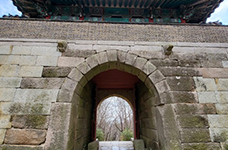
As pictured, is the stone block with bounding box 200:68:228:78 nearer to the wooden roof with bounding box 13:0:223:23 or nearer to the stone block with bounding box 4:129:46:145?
the wooden roof with bounding box 13:0:223:23

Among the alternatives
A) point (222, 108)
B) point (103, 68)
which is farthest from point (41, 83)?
point (222, 108)

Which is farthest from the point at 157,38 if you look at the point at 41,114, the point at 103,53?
the point at 41,114

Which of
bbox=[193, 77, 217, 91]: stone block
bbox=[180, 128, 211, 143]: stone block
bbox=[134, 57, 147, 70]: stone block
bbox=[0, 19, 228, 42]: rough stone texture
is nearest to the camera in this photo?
bbox=[180, 128, 211, 143]: stone block

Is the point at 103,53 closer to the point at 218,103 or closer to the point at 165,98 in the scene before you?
the point at 165,98

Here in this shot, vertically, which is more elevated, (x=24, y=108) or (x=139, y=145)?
(x=24, y=108)

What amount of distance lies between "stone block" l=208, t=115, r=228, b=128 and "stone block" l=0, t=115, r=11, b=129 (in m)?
3.85

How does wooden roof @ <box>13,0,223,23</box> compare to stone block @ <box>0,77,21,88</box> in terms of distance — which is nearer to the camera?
stone block @ <box>0,77,21,88</box>

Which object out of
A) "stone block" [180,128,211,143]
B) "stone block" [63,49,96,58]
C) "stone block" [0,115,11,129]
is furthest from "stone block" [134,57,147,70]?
"stone block" [0,115,11,129]

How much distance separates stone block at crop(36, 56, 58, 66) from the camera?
2818 millimetres

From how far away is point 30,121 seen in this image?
2.42m

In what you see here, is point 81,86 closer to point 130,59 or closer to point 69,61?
point 69,61

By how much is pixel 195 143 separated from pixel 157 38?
2.37 meters

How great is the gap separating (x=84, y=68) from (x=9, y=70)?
1.58m

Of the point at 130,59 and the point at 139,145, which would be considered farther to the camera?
the point at 139,145
